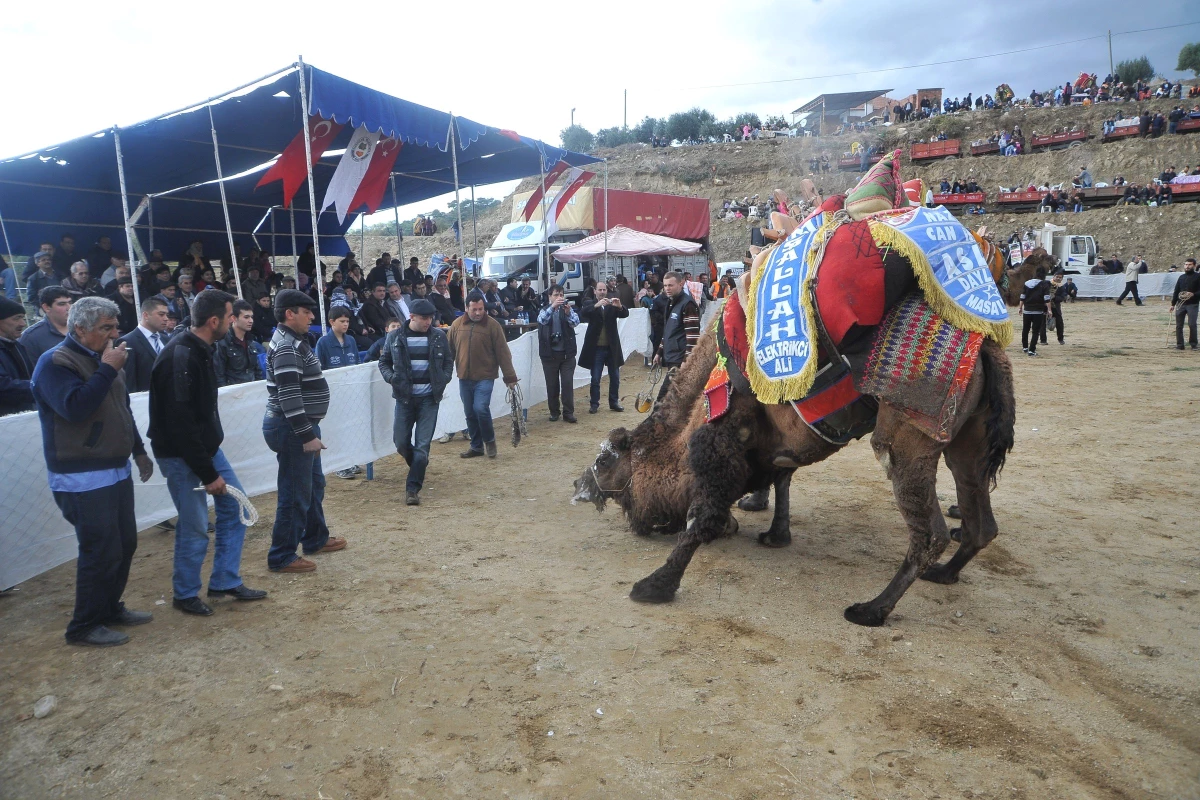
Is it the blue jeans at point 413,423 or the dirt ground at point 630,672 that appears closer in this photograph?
the dirt ground at point 630,672

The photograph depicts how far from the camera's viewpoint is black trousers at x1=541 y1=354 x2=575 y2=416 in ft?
33.5

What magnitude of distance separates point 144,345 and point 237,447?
1167mm

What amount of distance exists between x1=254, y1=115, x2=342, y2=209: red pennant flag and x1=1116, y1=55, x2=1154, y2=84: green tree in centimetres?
6704

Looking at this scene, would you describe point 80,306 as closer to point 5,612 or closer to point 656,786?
point 5,612

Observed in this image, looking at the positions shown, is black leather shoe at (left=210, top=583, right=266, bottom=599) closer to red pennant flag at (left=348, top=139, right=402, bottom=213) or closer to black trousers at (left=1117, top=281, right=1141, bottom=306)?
red pennant flag at (left=348, top=139, right=402, bottom=213)

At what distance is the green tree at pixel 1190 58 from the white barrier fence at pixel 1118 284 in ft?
132

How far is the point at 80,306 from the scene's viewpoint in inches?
140

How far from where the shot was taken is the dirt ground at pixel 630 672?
8.83ft

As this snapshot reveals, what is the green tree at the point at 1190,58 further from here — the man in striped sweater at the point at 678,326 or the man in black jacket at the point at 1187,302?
the man in striped sweater at the point at 678,326

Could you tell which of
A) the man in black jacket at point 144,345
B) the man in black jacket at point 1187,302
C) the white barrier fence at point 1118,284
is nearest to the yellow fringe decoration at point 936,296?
the man in black jacket at point 144,345

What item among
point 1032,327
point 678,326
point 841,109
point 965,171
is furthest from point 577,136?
point 678,326

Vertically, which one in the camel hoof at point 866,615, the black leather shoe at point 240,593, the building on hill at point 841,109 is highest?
the building on hill at point 841,109

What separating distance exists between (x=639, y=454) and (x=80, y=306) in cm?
333

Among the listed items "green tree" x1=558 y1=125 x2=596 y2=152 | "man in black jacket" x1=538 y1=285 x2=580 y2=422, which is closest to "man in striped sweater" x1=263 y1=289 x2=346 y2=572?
"man in black jacket" x1=538 y1=285 x2=580 y2=422
